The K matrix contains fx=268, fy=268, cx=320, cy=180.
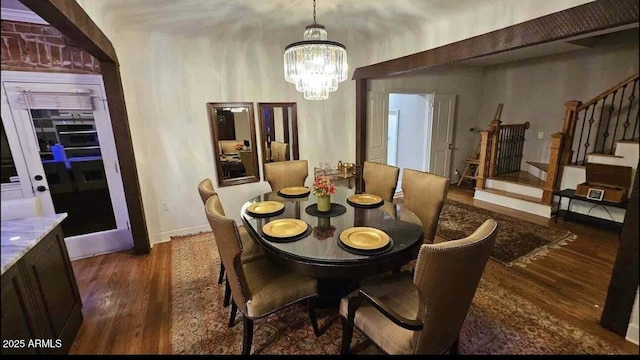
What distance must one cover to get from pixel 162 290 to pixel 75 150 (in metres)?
1.58

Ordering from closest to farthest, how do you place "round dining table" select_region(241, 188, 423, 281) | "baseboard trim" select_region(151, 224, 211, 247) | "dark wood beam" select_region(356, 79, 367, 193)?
"round dining table" select_region(241, 188, 423, 281) < "baseboard trim" select_region(151, 224, 211, 247) < "dark wood beam" select_region(356, 79, 367, 193)

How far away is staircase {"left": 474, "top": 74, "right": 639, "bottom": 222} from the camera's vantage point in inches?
38.2

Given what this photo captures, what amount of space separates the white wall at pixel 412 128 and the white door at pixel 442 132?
0.15 m

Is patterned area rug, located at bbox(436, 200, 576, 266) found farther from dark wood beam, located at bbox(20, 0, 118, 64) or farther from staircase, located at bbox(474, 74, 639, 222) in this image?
dark wood beam, located at bbox(20, 0, 118, 64)

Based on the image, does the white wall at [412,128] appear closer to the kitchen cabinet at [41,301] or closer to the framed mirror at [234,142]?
the framed mirror at [234,142]

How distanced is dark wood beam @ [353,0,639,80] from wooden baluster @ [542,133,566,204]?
1.51 m

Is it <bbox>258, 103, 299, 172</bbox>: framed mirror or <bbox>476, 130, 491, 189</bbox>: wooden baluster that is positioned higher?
<bbox>258, 103, 299, 172</bbox>: framed mirror

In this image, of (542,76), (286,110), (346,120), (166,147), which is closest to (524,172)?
(542,76)

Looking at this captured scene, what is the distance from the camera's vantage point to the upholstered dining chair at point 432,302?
113 cm

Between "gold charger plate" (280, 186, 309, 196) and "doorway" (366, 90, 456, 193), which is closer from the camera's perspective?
"gold charger plate" (280, 186, 309, 196)

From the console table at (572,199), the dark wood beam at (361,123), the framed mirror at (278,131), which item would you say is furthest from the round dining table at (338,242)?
the dark wood beam at (361,123)

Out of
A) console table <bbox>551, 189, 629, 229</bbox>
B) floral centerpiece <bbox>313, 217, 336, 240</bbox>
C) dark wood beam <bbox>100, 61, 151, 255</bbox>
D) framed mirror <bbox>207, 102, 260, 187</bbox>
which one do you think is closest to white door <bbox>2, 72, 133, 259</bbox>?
dark wood beam <bbox>100, 61, 151, 255</bbox>

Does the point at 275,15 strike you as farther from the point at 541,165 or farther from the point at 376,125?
the point at 541,165

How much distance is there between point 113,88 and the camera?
2.63 meters
